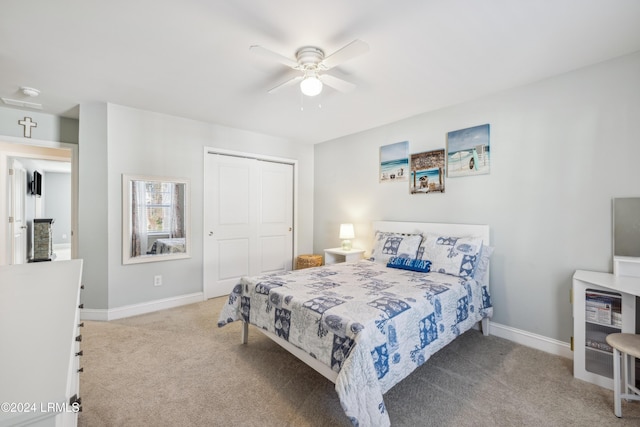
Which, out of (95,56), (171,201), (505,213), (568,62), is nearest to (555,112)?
(568,62)

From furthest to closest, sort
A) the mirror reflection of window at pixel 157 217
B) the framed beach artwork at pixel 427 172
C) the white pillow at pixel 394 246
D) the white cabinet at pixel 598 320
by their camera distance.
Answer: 1. the mirror reflection of window at pixel 157 217
2. the framed beach artwork at pixel 427 172
3. the white pillow at pixel 394 246
4. the white cabinet at pixel 598 320

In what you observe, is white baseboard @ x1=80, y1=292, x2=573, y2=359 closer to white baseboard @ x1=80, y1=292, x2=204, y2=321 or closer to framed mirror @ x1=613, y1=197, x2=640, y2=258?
white baseboard @ x1=80, y1=292, x2=204, y2=321

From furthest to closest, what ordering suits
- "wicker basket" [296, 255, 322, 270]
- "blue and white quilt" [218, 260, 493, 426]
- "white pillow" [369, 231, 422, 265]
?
1. "wicker basket" [296, 255, 322, 270]
2. "white pillow" [369, 231, 422, 265]
3. "blue and white quilt" [218, 260, 493, 426]

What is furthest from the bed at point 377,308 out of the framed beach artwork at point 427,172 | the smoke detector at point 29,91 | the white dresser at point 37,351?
the smoke detector at point 29,91

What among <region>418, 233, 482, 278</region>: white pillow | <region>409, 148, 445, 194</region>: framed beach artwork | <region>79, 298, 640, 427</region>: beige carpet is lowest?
<region>79, 298, 640, 427</region>: beige carpet

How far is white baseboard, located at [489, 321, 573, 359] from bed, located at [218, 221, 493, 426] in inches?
4.3

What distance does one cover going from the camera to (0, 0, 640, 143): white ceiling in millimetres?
1736

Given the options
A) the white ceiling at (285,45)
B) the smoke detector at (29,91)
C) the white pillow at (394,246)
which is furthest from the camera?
the white pillow at (394,246)

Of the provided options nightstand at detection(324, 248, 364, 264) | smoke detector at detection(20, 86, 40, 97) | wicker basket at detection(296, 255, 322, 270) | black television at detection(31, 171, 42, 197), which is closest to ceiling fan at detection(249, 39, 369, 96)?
nightstand at detection(324, 248, 364, 264)

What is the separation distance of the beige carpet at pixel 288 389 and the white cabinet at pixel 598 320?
12cm

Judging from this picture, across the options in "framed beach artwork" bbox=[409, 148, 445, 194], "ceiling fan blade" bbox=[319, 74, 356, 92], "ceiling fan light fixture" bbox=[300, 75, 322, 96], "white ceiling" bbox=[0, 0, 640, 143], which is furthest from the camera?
"framed beach artwork" bbox=[409, 148, 445, 194]

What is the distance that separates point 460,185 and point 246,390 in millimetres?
2897

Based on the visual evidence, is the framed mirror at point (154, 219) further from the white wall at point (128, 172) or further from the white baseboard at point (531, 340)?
the white baseboard at point (531, 340)

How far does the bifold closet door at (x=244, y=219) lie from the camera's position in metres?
4.07
